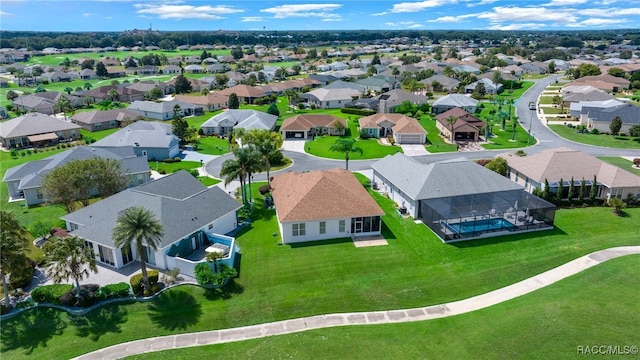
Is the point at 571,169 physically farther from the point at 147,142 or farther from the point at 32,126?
the point at 32,126

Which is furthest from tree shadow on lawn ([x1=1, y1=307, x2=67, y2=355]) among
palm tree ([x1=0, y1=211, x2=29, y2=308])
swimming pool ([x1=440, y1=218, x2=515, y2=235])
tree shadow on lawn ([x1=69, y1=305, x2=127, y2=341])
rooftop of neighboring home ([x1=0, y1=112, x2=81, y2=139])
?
rooftop of neighboring home ([x1=0, y1=112, x2=81, y2=139])

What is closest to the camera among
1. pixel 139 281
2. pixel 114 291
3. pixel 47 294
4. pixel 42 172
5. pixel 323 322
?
pixel 323 322

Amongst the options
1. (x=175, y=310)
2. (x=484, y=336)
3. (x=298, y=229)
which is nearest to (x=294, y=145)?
(x=298, y=229)

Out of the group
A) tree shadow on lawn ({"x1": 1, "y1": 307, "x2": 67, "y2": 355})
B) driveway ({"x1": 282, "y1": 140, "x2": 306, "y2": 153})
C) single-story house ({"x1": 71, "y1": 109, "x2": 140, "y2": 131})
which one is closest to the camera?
tree shadow on lawn ({"x1": 1, "y1": 307, "x2": 67, "y2": 355})

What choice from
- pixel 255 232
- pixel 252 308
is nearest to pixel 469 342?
pixel 252 308

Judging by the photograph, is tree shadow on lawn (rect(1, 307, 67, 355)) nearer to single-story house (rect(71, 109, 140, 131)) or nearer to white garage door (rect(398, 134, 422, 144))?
white garage door (rect(398, 134, 422, 144))

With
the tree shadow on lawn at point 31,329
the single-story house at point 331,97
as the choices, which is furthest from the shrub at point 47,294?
the single-story house at point 331,97
